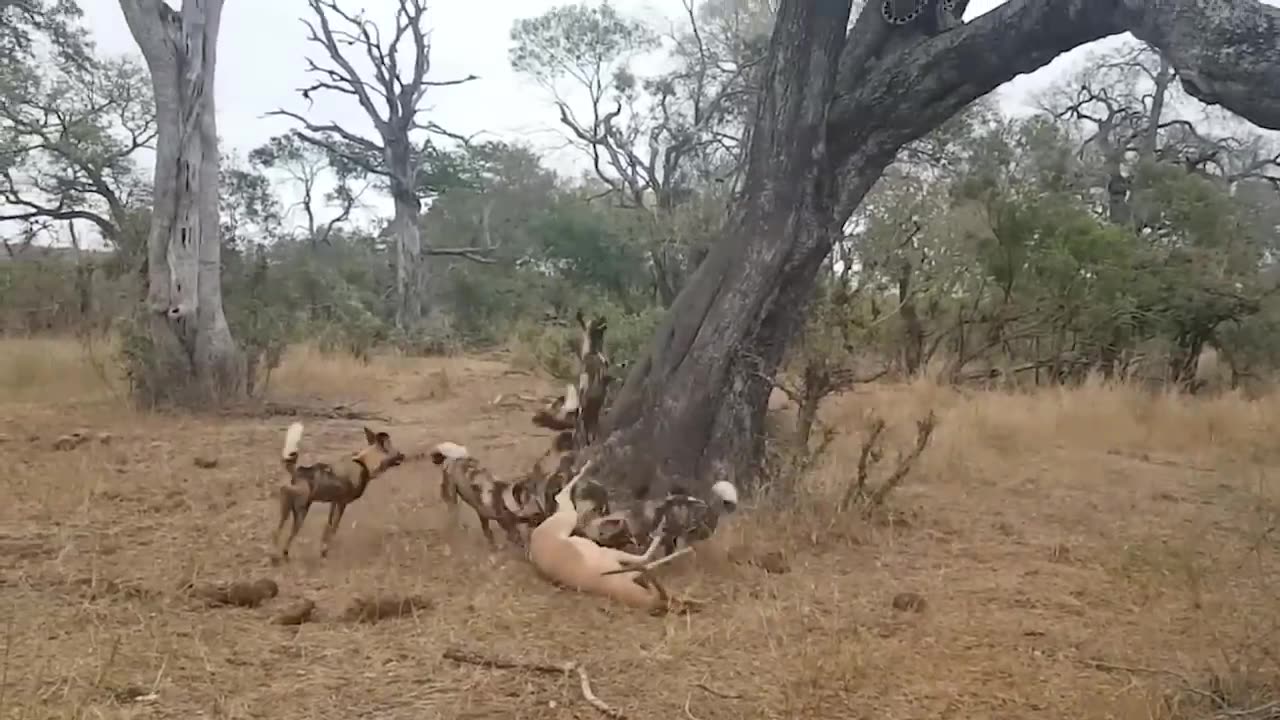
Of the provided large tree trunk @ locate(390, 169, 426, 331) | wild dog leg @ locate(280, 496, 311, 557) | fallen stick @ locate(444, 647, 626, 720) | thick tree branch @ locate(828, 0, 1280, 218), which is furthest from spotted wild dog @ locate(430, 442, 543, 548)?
large tree trunk @ locate(390, 169, 426, 331)

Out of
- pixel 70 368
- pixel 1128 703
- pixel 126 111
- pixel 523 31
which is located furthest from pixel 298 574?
pixel 523 31

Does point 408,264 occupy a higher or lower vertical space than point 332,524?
higher

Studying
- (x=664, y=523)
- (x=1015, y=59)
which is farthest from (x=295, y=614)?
(x=1015, y=59)

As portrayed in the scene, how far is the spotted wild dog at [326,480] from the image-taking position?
3725mm

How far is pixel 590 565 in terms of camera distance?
3.41 m

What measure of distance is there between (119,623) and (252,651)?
49 cm

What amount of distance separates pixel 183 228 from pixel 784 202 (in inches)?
196

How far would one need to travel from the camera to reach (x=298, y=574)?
11.7 ft

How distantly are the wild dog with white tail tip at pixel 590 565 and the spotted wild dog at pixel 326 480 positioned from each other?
2.29 feet

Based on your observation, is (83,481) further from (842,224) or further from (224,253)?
(224,253)

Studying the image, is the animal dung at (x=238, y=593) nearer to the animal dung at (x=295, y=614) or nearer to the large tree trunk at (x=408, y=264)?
the animal dung at (x=295, y=614)

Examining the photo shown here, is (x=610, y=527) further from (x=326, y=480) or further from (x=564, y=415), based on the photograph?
(x=564, y=415)

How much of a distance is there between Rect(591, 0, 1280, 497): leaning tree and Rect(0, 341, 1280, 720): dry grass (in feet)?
1.56

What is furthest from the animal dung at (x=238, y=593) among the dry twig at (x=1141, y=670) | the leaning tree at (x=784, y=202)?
the dry twig at (x=1141, y=670)
